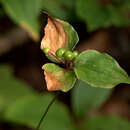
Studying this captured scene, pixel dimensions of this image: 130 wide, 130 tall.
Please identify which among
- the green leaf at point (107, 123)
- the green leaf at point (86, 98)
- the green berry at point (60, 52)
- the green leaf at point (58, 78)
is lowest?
the green leaf at point (107, 123)

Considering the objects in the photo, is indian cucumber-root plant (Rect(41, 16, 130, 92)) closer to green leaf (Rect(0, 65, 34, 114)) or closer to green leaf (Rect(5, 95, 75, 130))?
green leaf (Rect(5, 95, 75, 130))

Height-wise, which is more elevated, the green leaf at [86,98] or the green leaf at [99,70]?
the green leaf at [99,70]

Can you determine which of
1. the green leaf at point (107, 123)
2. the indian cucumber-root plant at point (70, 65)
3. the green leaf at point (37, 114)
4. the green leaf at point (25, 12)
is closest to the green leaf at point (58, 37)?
the indian cucumber-root plant at point (70, 65)

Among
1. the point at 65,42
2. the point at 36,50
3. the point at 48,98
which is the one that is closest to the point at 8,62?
the point at 36,50

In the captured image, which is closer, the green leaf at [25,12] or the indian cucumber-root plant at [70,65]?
the indian cucumber-root plant at [70,65]

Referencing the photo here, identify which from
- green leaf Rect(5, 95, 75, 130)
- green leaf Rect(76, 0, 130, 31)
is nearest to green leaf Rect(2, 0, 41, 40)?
green leaf Rect(76, 0, 130, 31)

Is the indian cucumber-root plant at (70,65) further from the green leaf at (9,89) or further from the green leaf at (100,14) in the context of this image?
the green leaf at (9,89)

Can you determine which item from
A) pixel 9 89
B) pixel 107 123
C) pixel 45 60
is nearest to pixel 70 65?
pixel 107 123

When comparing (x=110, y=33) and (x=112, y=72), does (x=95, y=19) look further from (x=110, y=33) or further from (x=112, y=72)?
(x=112, y=72)
